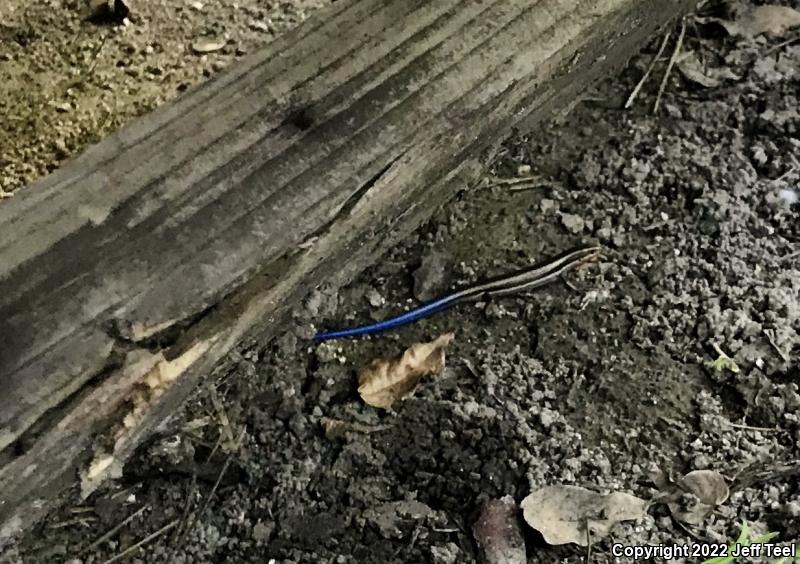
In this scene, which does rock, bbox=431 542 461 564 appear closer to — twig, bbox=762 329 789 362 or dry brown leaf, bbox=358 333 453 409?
dry brown leaf, bbox=358 333 453 409

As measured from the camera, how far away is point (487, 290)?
7.23 ft

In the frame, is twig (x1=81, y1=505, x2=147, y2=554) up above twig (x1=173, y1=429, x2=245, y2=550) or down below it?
above

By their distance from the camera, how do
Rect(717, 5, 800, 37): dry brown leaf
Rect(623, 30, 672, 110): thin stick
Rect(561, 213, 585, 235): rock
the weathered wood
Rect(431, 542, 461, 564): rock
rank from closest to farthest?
1. the weathered wood
2. Rect(431, 542, 461, 564): rock
3. Rect(561, 213, 585, 235): rock
4. Rect(623, 30, 672, 110): thin stick
5. Rect(717, 5, 800, 37): dry brown leaf

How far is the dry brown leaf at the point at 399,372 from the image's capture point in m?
2.03

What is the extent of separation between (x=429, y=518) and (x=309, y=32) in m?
0.96

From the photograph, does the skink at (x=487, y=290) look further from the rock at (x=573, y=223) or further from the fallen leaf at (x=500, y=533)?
the fallen leaf at (x=500, y=533)

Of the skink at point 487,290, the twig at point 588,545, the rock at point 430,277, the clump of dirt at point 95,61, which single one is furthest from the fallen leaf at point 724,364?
the clump of dirt at point 95,61

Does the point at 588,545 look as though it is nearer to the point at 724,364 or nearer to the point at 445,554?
the point at 445,554

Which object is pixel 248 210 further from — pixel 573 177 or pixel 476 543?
pixel 573 177

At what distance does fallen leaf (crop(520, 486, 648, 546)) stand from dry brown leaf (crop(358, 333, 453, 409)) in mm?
358

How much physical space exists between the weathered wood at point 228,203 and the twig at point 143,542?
247mm

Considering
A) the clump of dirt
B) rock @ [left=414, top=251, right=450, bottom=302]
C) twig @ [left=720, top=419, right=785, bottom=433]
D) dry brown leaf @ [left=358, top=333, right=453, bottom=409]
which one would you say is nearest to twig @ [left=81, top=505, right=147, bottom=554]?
dry brown leaf @ [left=358, top=333, right=453, bottom=409]

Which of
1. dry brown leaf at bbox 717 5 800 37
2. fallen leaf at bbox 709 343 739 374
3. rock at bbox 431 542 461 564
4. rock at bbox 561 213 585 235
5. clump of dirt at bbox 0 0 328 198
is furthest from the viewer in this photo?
dry brown leaf at bbox 717 5 800 37

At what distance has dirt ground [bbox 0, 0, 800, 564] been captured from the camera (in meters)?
1.86
